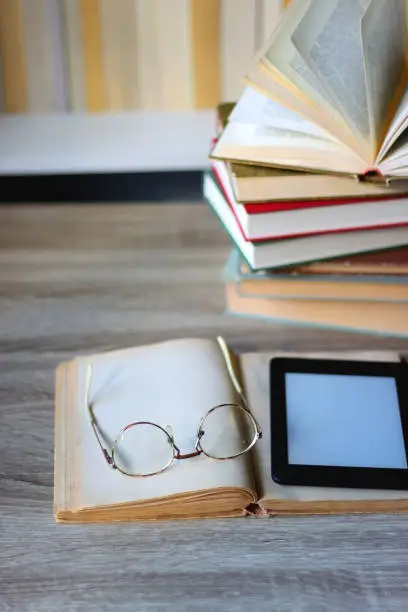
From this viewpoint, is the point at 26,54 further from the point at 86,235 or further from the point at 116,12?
the point at 86,235

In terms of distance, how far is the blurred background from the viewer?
93 centimetres

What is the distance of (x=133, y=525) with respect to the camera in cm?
61

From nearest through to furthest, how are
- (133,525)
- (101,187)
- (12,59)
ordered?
(133,525), (12,59), (101,187)

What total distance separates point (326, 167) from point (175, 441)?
Result: 28 centimetres

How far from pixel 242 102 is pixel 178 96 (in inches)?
8.6

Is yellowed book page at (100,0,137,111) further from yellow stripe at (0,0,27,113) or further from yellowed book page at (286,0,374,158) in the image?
yellowed book page at (286,0,374,158)

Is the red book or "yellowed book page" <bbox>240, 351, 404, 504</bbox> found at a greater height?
the red book

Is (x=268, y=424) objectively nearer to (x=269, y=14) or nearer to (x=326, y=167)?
(x=326, y=167)

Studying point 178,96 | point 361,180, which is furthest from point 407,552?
point 178,96

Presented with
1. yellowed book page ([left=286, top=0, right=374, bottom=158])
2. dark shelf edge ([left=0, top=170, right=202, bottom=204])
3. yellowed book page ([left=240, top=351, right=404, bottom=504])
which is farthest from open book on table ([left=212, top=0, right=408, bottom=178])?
dark shelf edge ([left=0, top=170, right=202, bottom=204])

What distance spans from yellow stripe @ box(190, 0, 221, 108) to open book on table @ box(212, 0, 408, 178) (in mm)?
199

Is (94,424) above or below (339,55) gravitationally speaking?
below

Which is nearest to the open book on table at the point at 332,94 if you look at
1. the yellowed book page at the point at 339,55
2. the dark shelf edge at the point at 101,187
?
the yellowed book page at the point at 339,55

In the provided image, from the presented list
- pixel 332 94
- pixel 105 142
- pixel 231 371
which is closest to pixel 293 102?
pixel 332 94
